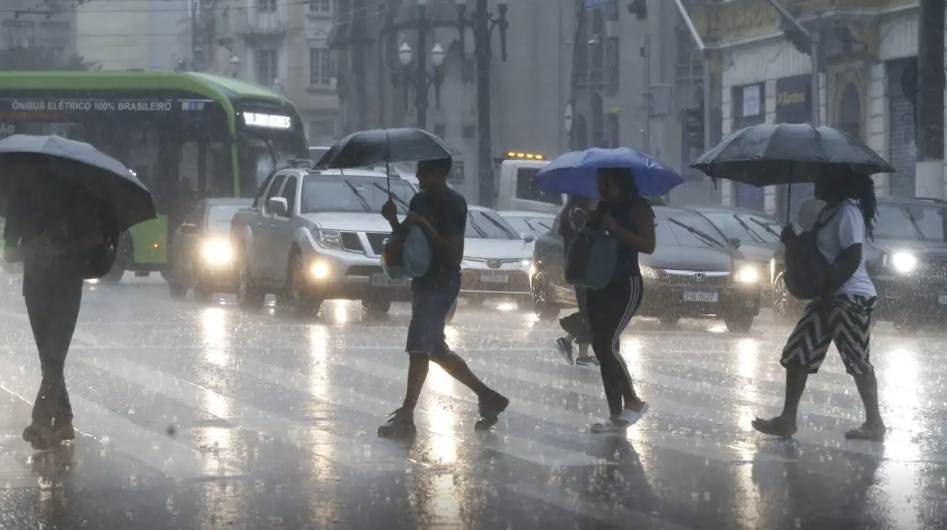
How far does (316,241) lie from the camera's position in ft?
76.5

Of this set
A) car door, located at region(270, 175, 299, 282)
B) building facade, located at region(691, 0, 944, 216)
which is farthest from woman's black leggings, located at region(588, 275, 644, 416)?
building facade, located at region(691, 0, 944, 216)

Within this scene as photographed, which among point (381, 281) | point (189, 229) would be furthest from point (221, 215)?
point (381, 281)

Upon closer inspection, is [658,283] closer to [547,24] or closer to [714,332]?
[714,332]

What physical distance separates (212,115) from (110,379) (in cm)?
1843

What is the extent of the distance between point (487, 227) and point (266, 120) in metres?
7.79

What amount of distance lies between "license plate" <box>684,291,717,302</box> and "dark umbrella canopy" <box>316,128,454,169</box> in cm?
1034

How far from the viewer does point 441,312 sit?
1136 centimetres

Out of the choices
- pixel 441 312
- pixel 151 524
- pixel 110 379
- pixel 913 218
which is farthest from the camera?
pixel 913 218

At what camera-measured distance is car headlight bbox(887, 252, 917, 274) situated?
22.4 metres

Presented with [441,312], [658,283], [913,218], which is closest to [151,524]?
[441,312]

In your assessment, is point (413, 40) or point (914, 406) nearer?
point (914, 406)

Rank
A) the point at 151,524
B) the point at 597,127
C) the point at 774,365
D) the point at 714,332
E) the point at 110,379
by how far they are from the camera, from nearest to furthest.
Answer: the point at 151,524 < the point at 110,379 < the point at 774,365 < the point at 714,332 < the point at 597,127

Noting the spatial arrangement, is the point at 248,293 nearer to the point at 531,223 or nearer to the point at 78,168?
the point at 531,223

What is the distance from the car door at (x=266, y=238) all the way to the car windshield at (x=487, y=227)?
2.60 metres
